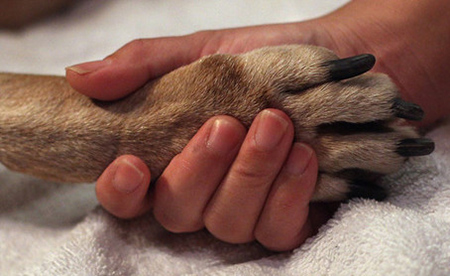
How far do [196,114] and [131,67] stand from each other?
0.22m

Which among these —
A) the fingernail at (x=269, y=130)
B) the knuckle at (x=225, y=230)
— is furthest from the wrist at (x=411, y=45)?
the knuckle at (x=225, y=230)

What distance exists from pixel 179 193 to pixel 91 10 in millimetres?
1156

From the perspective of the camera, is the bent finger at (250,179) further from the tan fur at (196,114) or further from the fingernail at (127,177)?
the fingernail at (127,177)

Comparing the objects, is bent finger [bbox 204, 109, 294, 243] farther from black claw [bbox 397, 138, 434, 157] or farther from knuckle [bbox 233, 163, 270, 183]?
black claw [bbox 397, 138, 434, 157]

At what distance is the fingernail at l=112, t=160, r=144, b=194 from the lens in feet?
2.88

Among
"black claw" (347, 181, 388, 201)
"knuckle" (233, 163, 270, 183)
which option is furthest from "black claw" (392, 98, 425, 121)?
"knuckle" (233, 163, 270, 183)

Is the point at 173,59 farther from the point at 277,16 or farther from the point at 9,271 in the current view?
the point at 277,16

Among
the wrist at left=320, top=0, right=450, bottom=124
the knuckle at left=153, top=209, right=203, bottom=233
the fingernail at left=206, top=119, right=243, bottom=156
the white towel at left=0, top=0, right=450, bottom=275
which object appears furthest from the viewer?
the wrist at left=320, top=0, right=450, bottom=124

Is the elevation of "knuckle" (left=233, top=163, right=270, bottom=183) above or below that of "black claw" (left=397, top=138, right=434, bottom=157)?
below

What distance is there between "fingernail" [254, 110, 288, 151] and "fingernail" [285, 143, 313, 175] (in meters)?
0.04

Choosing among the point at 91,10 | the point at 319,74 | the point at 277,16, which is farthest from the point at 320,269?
the point at 91,10

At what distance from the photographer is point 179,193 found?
0.90 metres

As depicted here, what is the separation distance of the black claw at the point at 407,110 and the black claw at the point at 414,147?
4 centimetres

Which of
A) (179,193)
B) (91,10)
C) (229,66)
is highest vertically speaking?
(229,66)
